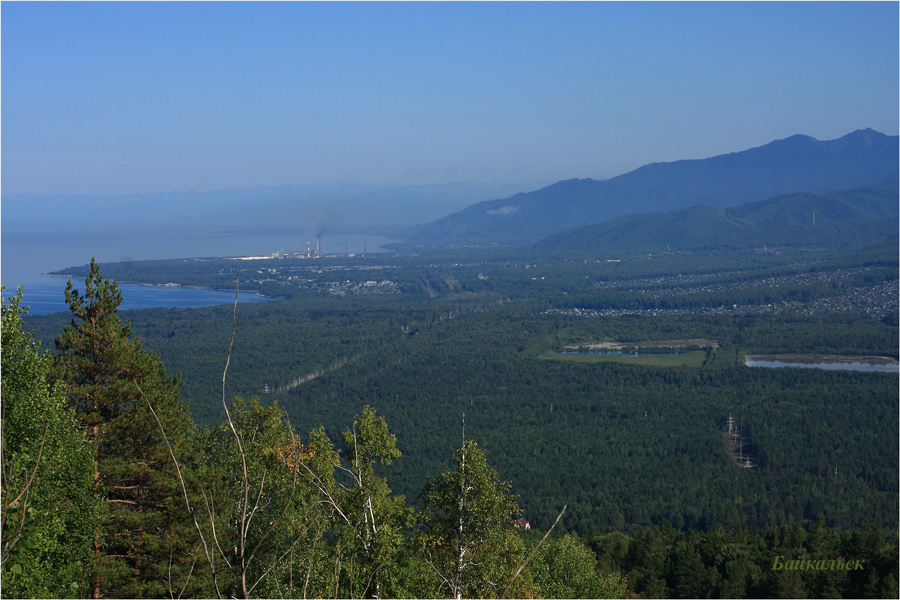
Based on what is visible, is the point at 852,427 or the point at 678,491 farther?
the point at 852,427

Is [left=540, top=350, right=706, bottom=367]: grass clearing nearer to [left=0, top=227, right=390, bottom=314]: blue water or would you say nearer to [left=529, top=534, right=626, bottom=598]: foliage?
[left=0, top=227, right=390, bottom=314]: blue water

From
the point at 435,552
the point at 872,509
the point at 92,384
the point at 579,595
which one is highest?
the point at 92,384

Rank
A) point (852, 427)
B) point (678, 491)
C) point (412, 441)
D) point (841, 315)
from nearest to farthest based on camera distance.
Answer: point (678, 491) → point (412, 441) → point (852, 427) → point (841, 315)

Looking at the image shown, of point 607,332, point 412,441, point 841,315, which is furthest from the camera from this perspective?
point 841,315

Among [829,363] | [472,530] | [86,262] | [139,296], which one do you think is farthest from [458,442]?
[86,262]

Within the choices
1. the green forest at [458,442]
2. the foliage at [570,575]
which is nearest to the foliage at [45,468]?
the green forest at [458,442]

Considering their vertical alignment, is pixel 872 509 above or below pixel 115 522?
below

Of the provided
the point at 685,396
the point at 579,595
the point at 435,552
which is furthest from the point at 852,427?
the point at 435,552

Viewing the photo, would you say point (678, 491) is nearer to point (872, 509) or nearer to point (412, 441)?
point (872, 509)
